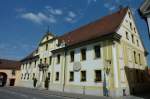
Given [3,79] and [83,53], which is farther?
[3,79]

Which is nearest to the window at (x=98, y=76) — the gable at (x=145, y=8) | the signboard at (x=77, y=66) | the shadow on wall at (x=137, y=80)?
the signboard at (x=77, y=66)

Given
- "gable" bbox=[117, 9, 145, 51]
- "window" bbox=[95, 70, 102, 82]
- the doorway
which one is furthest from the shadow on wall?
the doorway

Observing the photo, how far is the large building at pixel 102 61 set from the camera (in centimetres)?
1941

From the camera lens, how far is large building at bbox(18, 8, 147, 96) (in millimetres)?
19406

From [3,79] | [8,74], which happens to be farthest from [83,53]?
[3,79]

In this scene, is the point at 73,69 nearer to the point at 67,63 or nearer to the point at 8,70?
the point at 67,63

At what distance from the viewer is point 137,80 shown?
23.3 meters

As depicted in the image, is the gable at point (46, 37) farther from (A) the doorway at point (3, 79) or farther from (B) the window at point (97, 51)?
(A) the doorway at point (3, 79)

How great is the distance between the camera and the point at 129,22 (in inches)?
983

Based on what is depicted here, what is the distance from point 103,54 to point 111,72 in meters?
2.70

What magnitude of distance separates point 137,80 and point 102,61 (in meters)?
7.39

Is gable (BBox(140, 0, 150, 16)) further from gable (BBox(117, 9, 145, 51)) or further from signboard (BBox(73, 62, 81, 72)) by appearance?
signboard (BBox(73, 62, 81, 72))

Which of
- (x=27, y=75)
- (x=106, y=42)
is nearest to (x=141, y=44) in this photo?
(x=106, y=42)

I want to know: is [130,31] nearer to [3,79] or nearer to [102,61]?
[102,61]
